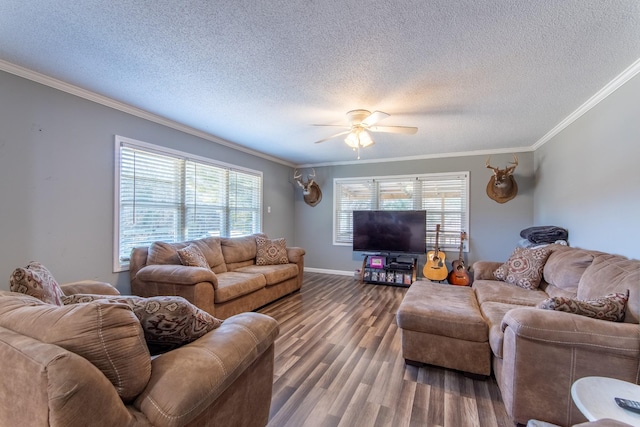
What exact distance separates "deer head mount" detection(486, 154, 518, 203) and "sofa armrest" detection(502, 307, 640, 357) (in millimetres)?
3318

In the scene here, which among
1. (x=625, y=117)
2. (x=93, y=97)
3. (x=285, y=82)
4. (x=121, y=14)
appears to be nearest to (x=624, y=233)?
(x=625, y=117)

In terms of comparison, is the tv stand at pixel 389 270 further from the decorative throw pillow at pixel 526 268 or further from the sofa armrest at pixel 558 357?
the sofa armrest at pixel 558 357

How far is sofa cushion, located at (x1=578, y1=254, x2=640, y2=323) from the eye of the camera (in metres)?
1.61

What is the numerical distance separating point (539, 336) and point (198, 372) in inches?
70.5

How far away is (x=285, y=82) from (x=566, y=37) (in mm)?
2041

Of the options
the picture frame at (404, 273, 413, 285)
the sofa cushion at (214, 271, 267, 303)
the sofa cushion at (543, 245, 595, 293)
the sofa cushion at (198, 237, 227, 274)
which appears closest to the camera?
the sofa cushion at (543, 245, 595, 293)

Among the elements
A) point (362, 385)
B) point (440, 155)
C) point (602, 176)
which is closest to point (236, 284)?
point (362, 385)

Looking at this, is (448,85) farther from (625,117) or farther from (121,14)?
(121,14)

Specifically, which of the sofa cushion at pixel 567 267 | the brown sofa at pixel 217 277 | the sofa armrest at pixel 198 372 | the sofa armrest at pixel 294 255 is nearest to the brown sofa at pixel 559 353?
the sofa cushion at pixel 567 267

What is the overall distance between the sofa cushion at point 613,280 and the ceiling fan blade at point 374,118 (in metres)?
2.11

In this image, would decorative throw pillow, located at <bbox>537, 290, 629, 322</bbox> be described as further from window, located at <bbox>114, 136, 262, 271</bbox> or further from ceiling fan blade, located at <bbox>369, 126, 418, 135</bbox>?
window, located at <bbox>114, 136, 262, 271</bbox>

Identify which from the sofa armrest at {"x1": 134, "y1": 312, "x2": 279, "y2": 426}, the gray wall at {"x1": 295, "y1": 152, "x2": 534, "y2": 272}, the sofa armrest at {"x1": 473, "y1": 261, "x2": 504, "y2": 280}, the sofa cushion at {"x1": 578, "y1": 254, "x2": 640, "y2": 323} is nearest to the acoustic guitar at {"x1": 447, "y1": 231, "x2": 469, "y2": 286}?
the gray wall at {"x1": 295, "y1": 152, "x2": 534, "y2": 272}

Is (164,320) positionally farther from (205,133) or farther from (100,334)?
(205,133)

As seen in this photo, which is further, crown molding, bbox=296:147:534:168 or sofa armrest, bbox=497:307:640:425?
crown molding, bbox=296:147:534:168
